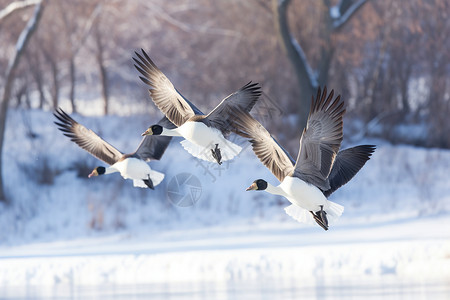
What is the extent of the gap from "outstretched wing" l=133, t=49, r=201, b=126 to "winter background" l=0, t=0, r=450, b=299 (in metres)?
0.88

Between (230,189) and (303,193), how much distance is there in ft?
40.0

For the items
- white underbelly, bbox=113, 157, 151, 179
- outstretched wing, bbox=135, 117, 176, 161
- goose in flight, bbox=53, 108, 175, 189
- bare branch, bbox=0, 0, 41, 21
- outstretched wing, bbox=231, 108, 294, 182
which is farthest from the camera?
bare branch, bbox=0, 0, 41, 21

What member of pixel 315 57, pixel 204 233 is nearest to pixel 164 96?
pixel 204 233

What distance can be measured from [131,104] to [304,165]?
18.3 meters

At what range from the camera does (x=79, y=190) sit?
17984 mm

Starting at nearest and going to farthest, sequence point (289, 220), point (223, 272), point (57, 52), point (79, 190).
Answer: point (223, 272) < point (289, 220) < point (79, 190) < point (57, 52)

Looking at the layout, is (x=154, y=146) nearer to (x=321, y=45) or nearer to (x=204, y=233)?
(x=204, y=233)

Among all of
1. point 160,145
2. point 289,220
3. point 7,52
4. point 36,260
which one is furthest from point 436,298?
point 7,52

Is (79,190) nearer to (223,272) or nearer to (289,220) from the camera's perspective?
(289,220)

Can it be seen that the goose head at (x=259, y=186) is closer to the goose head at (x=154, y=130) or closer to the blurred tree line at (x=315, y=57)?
the goose head at (x=154, y=130)

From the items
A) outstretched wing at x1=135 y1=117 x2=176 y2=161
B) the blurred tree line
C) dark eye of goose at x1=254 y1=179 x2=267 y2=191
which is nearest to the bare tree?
the blurred tree line

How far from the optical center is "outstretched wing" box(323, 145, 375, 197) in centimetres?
634

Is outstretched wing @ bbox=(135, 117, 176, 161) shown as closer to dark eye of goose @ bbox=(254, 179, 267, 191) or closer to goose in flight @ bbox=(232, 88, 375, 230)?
dark eye of goose @ bbox=(254, 179, 267, 191)

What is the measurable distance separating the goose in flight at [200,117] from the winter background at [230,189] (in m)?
0.92
